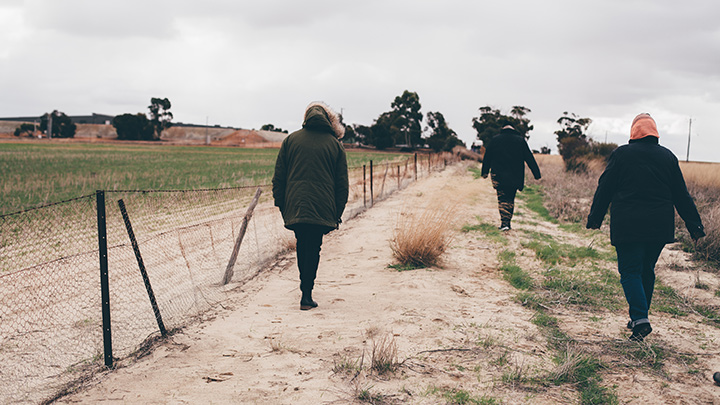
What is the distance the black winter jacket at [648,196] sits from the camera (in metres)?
4.09

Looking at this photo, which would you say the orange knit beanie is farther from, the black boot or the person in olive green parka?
the black boot

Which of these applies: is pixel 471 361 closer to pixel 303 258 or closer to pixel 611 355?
pixel 611 355

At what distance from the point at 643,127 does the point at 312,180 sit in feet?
9.37

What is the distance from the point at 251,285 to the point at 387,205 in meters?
7.25

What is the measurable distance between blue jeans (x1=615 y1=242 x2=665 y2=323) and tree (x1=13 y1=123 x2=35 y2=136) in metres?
113

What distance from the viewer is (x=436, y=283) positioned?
5.86 m

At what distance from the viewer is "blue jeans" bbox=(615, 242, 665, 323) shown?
414cm

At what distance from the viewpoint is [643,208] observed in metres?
4.13

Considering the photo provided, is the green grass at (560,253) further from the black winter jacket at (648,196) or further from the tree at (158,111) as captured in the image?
the tree at (158,111)

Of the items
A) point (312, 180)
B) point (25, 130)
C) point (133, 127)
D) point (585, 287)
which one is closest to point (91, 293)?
point (312, 180)

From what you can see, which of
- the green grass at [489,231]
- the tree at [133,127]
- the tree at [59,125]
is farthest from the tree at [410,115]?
the green grass at [489,231]

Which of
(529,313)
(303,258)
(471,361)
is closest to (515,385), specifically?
→ (471,361)

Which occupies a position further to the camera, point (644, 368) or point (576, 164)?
point (576, 164)

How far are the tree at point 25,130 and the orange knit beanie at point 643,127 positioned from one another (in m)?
113
